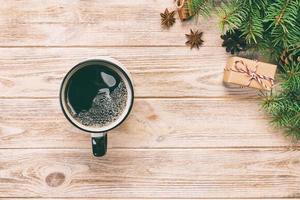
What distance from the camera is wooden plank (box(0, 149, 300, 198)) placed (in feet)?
3.79

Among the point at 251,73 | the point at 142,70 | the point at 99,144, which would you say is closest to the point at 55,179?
the point at 99,144

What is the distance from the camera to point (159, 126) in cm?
115

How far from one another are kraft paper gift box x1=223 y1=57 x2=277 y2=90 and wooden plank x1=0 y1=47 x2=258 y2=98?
1.8 inches

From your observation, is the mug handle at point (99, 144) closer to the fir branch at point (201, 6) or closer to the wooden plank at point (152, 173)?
the wooden plank at point (152, 173)

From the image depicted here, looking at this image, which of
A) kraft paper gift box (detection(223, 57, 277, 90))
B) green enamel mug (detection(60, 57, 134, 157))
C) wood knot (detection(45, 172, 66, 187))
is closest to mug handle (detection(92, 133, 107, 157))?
green enamel mug (detection(60, 57, 134, 157))

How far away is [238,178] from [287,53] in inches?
10.5

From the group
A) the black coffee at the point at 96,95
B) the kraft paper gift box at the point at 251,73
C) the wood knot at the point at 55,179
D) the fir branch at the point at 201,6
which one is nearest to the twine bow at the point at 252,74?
the kraft paper gift box at the point at 251,73

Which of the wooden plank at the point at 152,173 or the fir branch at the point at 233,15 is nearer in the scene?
the fir branch at the point at 233,15

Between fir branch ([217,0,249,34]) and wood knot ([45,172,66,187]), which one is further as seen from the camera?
wood knot ([45,172,66,187])

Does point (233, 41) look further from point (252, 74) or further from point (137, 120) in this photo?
point (137, 120)

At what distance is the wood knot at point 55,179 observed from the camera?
3.81 ft

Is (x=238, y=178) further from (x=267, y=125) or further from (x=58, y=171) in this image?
(x=58, y=171)

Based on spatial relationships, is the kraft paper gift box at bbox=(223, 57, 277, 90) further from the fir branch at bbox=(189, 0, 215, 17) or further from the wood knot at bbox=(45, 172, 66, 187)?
the wood knot at bbox=(45, 172, 66, 187)

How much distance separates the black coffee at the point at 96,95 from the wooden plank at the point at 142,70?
65mm
